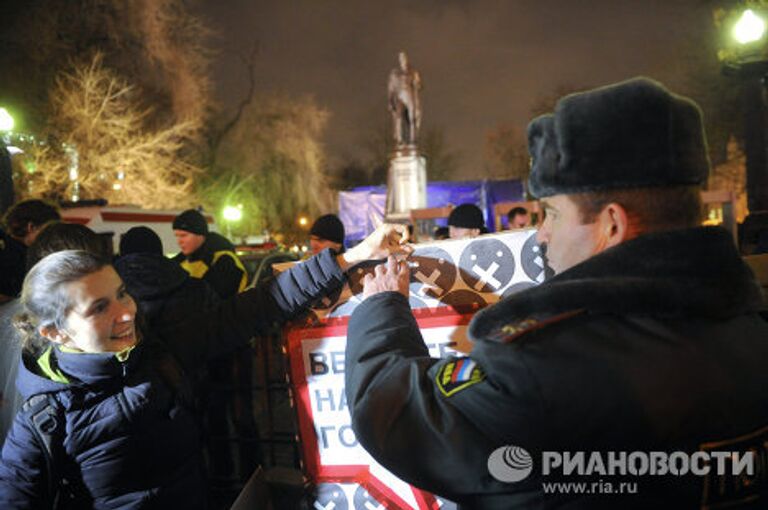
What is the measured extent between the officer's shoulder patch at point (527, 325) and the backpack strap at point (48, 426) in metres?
1.63

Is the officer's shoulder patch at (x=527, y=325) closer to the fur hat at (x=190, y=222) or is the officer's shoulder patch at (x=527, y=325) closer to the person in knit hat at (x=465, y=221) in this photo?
the fur hat at (x=190, y=222)

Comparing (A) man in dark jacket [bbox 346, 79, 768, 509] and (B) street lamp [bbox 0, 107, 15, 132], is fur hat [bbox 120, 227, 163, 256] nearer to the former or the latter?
(A) man in dark jacket [bbox 346, 79, 768, 509]

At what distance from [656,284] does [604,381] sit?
23 cm

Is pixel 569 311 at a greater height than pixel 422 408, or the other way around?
pixel 569 311

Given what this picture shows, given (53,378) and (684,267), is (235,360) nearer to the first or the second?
(53,378)

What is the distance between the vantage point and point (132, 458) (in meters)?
1.97

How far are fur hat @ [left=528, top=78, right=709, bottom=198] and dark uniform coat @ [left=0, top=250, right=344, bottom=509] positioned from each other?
1.26 meters

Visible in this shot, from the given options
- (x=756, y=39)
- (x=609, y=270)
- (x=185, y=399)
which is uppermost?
(x=756, y=39)

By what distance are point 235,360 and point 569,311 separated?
2644 millimetres

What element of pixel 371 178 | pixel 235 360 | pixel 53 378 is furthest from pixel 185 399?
pixel 371 178

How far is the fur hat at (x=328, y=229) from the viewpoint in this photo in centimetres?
574

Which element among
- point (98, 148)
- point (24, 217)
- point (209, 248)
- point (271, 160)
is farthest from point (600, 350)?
point (271, 160)

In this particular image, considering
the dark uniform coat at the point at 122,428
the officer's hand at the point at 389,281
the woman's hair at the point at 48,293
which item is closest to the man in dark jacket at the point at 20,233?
the woman's hair at the point at 48,293

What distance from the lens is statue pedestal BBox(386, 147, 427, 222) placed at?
1767 cm
